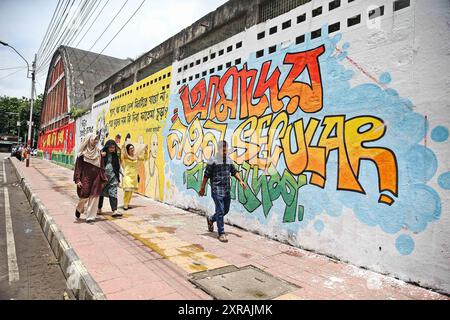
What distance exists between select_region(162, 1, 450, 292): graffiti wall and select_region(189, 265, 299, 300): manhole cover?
3.68ft

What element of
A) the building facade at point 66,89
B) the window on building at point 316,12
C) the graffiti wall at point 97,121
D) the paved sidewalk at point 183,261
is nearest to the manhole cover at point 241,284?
the paved sidewalk at point 183,261

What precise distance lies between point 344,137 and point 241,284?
2218 mm

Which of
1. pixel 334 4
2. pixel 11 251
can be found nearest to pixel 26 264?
pixel 11 251

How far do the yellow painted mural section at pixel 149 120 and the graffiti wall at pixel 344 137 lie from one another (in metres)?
2.98

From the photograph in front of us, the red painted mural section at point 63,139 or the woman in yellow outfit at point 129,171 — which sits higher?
the red painted mural section at point 63,139

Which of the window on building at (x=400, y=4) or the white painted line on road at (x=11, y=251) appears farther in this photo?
the white painted line on road at (x=11, y=251)

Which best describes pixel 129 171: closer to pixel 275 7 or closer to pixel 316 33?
pixel 275 7

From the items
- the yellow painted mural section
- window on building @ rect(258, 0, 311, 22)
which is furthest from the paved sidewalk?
window on building @ rect(258, 0, 311, 22)

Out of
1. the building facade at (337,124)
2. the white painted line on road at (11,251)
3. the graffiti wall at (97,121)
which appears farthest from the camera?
the graffiti wall at (97,121)

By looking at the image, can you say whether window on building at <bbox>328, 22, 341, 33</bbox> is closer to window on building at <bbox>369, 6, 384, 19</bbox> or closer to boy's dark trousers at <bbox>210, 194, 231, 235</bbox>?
window on building at <bbox>369, 6, 384, 19</bbox>

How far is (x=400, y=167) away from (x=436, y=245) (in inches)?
33.6

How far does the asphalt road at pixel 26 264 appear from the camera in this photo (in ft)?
10.3

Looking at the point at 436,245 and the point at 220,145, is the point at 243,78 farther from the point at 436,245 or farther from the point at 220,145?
the point at 436,245

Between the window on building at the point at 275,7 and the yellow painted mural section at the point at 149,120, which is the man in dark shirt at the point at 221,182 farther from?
the yellow painted mural section at the point at 149,120
